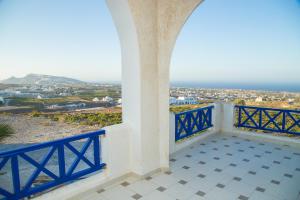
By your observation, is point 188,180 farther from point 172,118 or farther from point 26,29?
point 26,29

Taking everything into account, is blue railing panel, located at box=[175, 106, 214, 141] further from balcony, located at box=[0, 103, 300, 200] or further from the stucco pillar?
the stucco pillar

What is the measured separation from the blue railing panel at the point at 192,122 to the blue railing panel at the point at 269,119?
40.3 inches

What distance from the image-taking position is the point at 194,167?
4055 mm

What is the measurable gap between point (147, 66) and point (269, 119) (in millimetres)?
4324

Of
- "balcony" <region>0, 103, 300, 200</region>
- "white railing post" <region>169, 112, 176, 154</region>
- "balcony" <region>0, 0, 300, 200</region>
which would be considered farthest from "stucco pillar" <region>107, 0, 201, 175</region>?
"white railing post" <region>169, 112, 176, 154</region>

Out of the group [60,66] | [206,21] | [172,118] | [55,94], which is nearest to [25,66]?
[60,66]

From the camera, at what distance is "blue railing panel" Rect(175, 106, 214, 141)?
511cm

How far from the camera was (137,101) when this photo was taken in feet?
11.3

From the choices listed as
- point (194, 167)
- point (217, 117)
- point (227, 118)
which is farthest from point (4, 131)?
point (227, 118)

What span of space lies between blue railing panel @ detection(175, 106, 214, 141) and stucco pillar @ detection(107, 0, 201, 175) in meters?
1.32

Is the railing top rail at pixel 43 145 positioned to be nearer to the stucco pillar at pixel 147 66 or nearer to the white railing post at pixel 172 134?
the stucco pillar at pixel 147 66

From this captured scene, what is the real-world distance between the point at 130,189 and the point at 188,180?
104 cm

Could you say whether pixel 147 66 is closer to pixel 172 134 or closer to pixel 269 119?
pixel 172 134

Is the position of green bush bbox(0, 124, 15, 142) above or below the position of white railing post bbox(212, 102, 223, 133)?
below
